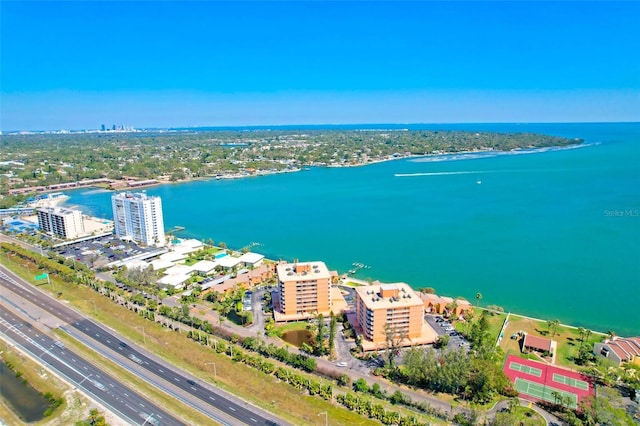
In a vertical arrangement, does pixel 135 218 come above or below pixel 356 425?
above

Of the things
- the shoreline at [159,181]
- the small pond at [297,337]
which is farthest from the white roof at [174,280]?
the shoreline at [159,181]

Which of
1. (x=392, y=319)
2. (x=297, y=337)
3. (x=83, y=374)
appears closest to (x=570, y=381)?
(x=392, y=319)

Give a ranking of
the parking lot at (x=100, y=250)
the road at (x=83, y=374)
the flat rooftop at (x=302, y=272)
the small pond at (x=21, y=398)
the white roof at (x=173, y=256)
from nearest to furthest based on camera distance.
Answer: the road at (x=83, y=374), the small pond at (x=21, y=398), the flat rooftop at (x=302, y=272), the white roof at (x=173, y=256), the parking lot at (x=100, y=250)

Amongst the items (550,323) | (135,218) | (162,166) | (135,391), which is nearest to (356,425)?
(135,391)

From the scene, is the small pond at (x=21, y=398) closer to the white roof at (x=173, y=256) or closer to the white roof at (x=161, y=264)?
the white roof at (x=161, y=264)

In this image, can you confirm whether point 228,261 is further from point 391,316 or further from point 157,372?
point 391,316

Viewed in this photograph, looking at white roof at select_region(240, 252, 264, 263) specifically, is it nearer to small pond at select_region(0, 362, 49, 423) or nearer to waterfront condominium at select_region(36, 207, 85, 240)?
small pond at select_region(0, 362, 49, 423)

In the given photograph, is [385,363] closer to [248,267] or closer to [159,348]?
[159,348]
